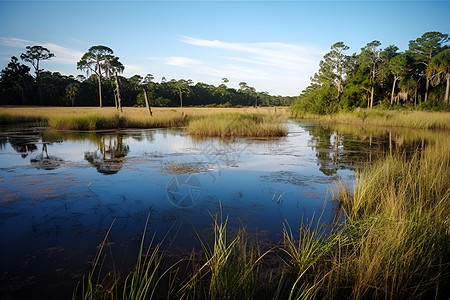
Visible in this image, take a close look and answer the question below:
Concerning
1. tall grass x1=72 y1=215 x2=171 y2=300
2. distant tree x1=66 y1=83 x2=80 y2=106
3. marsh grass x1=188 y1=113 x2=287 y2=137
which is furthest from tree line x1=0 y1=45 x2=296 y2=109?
tall grass x1=72 y1=215 x2=171 y2=300

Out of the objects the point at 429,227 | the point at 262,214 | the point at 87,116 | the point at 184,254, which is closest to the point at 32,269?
the point at 184,254

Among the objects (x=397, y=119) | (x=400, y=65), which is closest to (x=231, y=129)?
(x=397, y=119)

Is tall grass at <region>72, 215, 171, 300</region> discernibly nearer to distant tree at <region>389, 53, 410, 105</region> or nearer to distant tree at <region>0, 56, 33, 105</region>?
distant tree at <region>389, 53, 410, 105</region>

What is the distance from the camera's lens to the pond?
9.65ft

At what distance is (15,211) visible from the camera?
4.23 meters

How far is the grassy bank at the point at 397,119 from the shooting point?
1758cm

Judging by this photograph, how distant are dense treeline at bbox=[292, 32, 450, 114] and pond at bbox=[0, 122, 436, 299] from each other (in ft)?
87.4

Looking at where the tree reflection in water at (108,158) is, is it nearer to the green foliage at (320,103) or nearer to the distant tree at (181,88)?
the green foliage at (320,103)

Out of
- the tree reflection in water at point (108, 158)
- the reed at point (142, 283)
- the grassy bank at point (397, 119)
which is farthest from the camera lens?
the grassy bank at point (397, 119)

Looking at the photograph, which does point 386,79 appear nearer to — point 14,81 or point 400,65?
point 400,65

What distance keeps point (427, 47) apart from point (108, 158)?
1520 inches

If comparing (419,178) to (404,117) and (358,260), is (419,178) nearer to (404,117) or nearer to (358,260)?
(358,260)

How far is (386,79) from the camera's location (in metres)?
34.1

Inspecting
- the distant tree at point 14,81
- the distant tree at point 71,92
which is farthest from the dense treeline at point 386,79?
the distant tree at point 14,81
